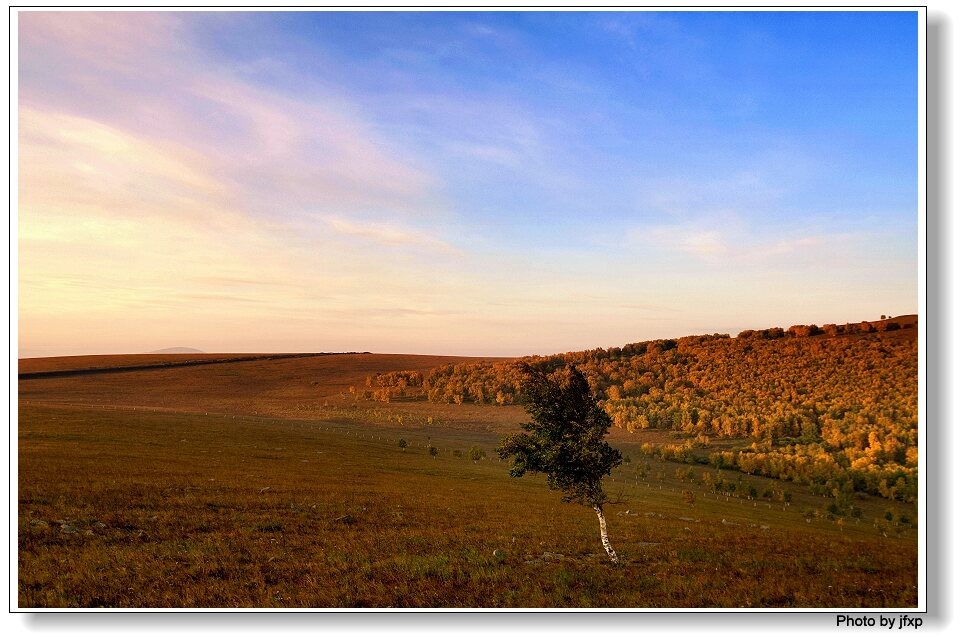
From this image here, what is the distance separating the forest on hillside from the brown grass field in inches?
130

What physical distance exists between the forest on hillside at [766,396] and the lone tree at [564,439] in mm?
13858

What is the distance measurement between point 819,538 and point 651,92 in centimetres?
1864

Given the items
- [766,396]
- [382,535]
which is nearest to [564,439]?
[382,535]

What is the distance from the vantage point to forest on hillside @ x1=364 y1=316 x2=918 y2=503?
31.9 metres

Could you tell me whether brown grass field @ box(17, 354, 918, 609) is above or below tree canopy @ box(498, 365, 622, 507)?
below

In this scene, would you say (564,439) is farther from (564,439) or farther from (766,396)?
(766,396)

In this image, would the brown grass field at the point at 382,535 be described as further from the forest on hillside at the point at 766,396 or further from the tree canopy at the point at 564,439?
the forest on hillside at the point at 766,396

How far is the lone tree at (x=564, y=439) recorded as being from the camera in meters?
12.7

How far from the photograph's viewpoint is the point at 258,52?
1508cm

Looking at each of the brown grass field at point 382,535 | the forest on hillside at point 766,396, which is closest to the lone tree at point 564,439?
the brown grass field at point 382,535

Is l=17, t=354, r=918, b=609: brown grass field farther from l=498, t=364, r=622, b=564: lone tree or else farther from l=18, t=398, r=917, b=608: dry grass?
l=498, t=364, r=622, b=564: lone tree

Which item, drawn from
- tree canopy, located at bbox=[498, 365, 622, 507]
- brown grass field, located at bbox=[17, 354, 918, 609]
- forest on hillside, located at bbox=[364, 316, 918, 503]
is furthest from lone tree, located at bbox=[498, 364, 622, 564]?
forest on hillside, located at bbox=[364, 316, 918, 503]
